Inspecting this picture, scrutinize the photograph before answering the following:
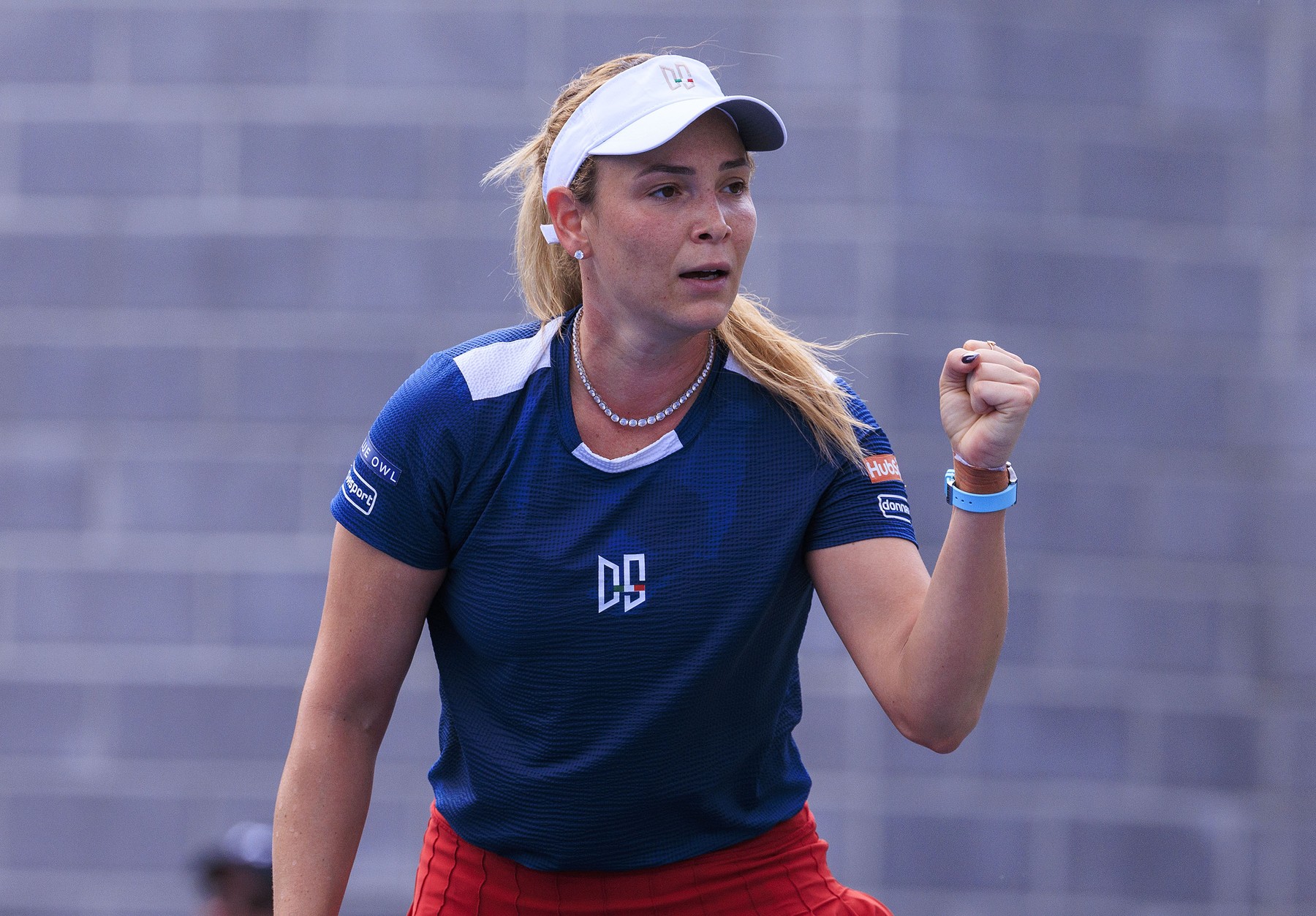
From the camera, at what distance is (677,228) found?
1.99 metres

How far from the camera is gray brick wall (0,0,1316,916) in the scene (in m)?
4.29

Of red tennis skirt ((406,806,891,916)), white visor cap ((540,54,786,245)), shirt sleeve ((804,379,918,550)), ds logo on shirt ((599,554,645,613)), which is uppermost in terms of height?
white visor cap ((540,54,786,245))

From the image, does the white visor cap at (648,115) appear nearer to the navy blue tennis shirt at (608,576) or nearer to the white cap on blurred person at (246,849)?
the navy blue tennis shirt at (608,576)

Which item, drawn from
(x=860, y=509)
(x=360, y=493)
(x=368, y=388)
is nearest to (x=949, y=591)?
(x=860, y=509)

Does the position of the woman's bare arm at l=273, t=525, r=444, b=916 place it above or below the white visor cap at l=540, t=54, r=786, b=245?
below

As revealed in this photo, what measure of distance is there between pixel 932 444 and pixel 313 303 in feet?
6.01

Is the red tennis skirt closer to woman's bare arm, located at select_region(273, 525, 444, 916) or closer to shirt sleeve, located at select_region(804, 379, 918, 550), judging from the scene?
woman's bare arm, located at select_region(273, 525, 444, 916)

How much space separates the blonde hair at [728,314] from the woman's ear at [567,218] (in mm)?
19

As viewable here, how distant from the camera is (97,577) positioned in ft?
14.3

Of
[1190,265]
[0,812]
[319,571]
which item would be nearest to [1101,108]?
[1190,265]

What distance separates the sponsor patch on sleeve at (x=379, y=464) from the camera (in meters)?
2.06

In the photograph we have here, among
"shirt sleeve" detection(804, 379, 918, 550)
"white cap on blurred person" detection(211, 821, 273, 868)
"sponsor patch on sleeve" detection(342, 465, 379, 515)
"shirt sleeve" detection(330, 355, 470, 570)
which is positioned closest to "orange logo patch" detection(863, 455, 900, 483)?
"shirt sleeve" detection(804, 379, 918, 550)

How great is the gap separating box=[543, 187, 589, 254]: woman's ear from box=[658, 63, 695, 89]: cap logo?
210 millimetres

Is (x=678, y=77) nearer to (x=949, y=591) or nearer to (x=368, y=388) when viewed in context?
(x=949, y=591)
